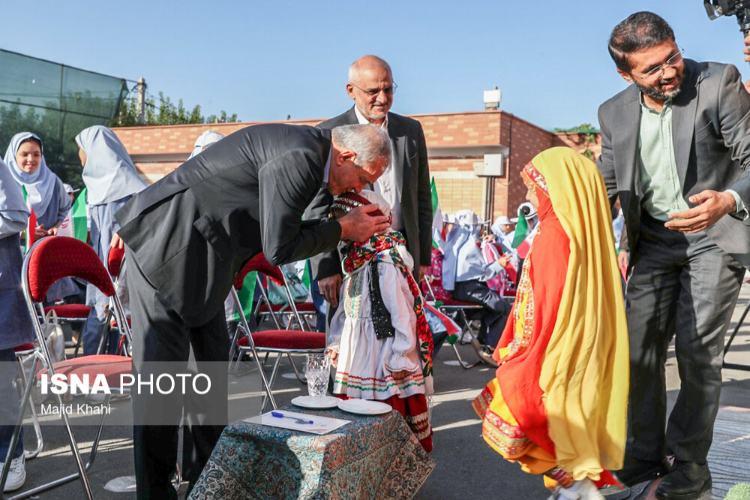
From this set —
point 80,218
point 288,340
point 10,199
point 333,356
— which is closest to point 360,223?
point 333,356

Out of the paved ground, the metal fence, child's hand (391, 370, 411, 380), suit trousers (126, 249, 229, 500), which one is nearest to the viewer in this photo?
suit trousers (126, 249, 229, 500)

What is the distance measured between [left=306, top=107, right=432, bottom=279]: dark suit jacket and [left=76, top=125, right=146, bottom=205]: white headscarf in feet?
6.84

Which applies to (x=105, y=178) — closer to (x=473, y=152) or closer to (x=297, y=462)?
(x=297, y=462)

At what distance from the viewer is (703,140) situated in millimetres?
3023

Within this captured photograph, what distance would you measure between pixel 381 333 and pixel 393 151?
98 cm

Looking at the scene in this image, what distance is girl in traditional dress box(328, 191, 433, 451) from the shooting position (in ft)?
10.7

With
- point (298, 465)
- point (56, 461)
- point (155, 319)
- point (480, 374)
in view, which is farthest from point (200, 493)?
point (480, 374)

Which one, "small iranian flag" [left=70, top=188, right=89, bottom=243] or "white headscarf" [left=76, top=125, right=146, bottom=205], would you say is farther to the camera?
"small iranian flag" [left=70, top=188, right=89, bottom=243]

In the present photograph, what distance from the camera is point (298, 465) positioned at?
2312 millimetres

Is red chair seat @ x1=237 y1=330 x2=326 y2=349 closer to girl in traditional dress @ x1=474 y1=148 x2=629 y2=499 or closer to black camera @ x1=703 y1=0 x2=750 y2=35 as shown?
girl in traditional dress @ x1=474 y1=148 x2=629 y2=499

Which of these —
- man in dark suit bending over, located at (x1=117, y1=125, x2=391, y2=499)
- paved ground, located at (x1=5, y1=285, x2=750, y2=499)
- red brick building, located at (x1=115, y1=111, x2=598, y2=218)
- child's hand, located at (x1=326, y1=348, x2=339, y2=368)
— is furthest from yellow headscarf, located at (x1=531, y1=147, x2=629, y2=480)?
red brick building, located at (x1=115, y1=111, x2=598, y2=218)

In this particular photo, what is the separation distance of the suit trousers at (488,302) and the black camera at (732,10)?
4.03 meters

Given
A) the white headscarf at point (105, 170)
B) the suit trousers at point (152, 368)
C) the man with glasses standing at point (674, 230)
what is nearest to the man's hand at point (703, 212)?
the man with glasses standing at point (674, 230)

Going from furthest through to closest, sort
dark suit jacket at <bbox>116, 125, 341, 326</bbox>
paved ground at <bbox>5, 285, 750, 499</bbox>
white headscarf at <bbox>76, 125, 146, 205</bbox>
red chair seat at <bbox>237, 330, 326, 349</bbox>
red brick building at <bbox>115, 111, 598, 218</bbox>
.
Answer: red brick building at <bbox>115, 111, 598, 218</bbox> < white headscarf at <bbox>76, 125, 146, 205</bbox> < red chair seat at <bbox>237, 330, 326, 349</bbox> < paved ground at <bbox>5, 285, 750, 499</bbox> < dark suit jacket at <bbox>116, 125, 341, 326</bbox>
